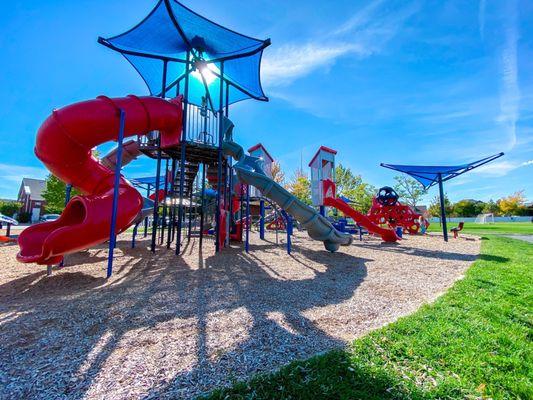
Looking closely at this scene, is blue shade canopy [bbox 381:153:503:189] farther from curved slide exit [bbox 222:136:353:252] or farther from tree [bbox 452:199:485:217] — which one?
tree [bbox 452:199:485:217]

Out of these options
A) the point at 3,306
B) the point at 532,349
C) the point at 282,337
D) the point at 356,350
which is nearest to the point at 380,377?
the point at 356,350

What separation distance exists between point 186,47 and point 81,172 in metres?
5.34

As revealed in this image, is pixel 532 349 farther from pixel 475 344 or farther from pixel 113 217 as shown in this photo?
pixel 113 217

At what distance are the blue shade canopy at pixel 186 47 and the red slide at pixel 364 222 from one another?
21.9ft

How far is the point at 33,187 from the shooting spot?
159 feet

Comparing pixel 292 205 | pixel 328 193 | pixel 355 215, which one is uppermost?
pixel 328 193

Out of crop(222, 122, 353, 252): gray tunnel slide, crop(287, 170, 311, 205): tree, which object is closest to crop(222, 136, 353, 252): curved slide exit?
crop(222, 122, 353, 252): gray tunnel slide

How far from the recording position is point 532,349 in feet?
8.33

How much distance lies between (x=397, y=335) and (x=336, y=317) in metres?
0.78

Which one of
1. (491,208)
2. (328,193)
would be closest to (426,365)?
(328,193)

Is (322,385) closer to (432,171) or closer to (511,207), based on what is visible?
(432,171)

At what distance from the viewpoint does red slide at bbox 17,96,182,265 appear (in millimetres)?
5062

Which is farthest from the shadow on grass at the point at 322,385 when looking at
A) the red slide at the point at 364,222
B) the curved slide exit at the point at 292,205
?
the red slide at the point at 364,222

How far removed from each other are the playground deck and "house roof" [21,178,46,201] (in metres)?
52.2
